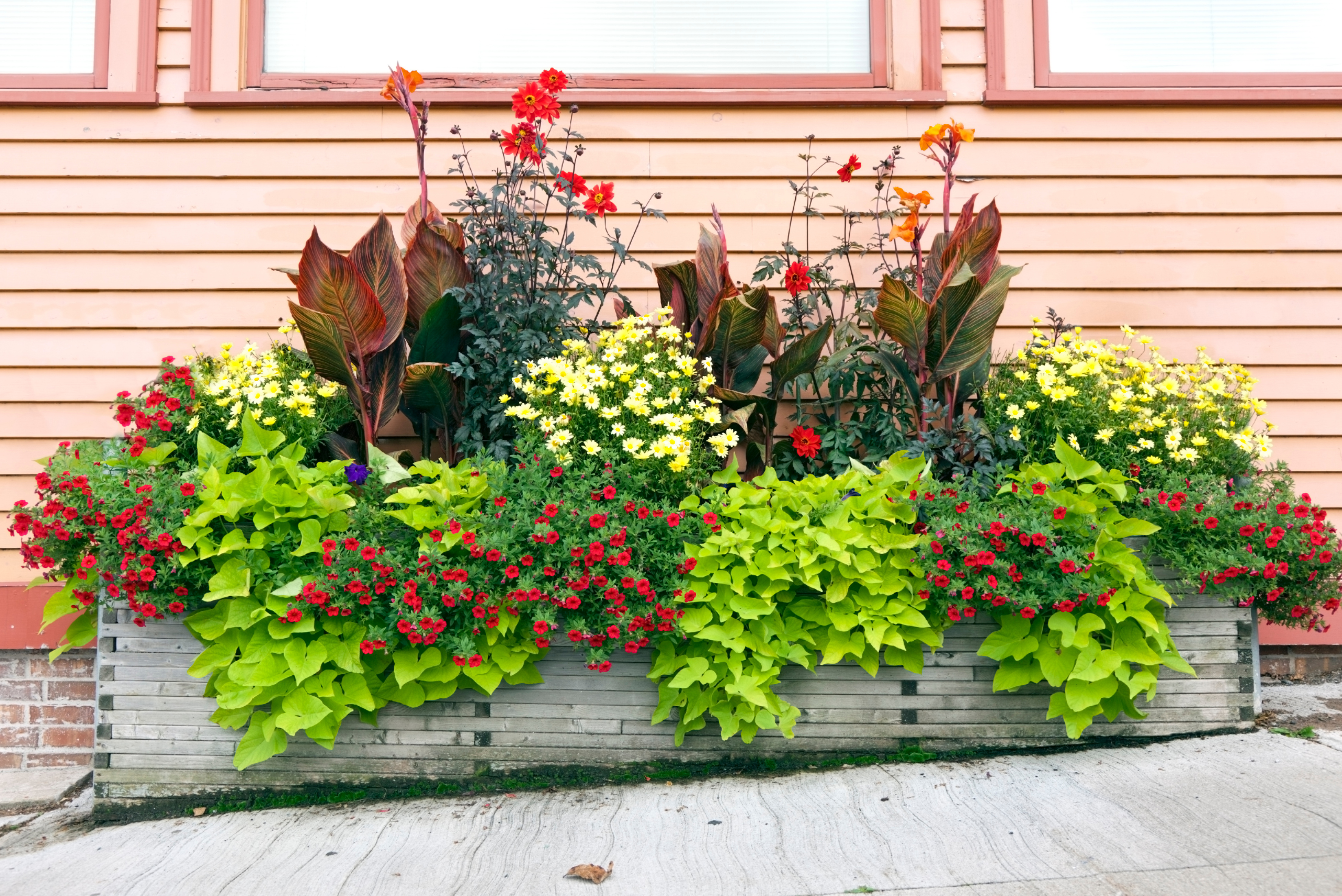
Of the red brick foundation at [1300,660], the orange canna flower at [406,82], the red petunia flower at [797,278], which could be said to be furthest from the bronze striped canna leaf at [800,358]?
the red brick foundation at [1300,660]

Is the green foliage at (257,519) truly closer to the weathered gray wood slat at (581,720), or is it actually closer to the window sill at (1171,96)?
the weathered gray wood slat at (581,720)

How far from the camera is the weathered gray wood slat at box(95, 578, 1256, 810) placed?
2348 millimetres

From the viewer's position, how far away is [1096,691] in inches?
87.7

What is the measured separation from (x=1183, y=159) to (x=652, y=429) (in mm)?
2299

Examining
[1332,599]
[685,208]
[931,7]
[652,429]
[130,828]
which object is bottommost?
[130,828]

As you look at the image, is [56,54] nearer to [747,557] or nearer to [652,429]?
[652,429]

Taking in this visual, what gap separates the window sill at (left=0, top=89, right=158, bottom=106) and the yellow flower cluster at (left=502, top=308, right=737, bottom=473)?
1.88m

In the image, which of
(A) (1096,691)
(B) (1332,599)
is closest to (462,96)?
(A) (1096,691)

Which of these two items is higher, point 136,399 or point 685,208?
point 685,208

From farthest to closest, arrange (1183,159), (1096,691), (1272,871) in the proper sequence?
1. (1183,159)
2. (1096,691)
3. (1272,871)

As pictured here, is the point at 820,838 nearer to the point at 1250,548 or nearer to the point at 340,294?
the point at 1250,548

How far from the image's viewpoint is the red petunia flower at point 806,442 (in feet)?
9.27

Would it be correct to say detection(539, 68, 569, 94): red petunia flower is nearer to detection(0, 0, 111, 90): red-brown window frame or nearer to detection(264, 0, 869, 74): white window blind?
detection(264, 0, 869, 74): white window blind

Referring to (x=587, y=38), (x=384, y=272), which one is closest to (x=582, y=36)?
(x=587, y=38)
